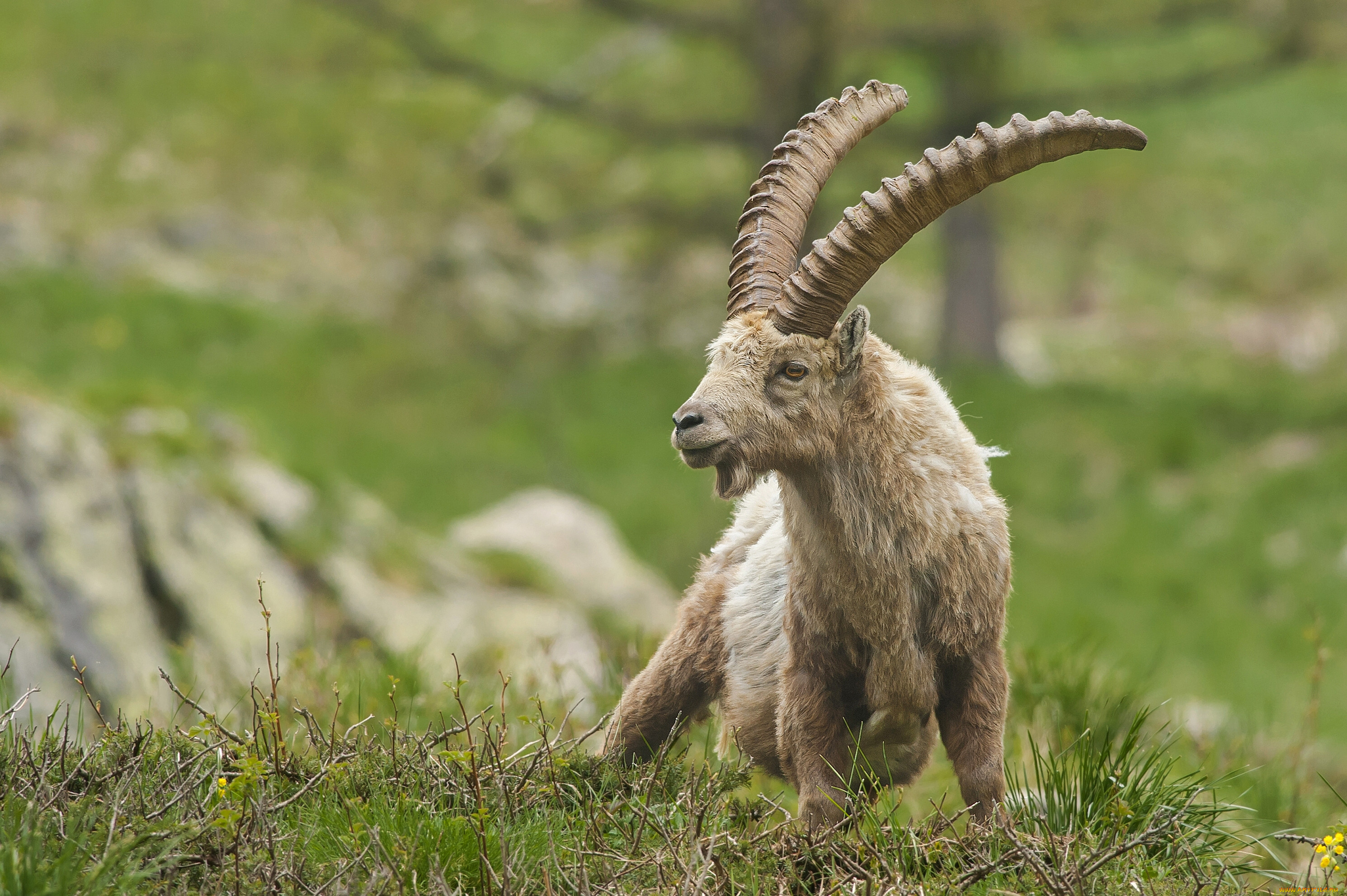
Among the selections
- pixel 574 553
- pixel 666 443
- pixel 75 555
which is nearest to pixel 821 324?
pixel 75 555

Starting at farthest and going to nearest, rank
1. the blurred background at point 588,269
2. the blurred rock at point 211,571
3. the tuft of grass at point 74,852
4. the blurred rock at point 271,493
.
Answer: the blurred background at point 588,269 → the blurred rock at point 271,493 → the blurred rock at point 211,571 → the tuft of grass at point 74,852

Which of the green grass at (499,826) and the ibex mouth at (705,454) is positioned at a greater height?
the ibex mouth at (705,454)

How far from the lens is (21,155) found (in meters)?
13.5

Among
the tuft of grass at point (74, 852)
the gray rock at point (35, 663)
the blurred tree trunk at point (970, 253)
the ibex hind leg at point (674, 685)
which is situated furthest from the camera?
the blurred tree trunk at point (970, 253)

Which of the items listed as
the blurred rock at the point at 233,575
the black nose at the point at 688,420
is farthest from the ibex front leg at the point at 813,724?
the blurred rock at the point at 233,575

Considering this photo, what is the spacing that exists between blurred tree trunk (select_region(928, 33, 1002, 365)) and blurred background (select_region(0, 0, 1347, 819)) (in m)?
0.05

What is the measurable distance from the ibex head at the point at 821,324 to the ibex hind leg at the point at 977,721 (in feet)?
2.68

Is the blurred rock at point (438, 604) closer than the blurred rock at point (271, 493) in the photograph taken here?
Yes

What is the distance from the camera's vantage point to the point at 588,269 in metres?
16.2

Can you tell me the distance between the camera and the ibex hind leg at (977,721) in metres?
3.99

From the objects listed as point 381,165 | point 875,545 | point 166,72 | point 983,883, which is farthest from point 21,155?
point 983,883

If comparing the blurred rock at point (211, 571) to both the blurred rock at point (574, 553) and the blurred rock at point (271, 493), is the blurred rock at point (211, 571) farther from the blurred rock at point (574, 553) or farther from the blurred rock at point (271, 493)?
the blurred rock at point (574, 553)

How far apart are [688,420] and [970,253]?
1273 centimetres

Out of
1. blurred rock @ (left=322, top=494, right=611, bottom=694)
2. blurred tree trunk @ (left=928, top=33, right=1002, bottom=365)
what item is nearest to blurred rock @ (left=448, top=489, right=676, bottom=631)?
blurred rock @ (left=322, top=494, right=611, bottom=694)
